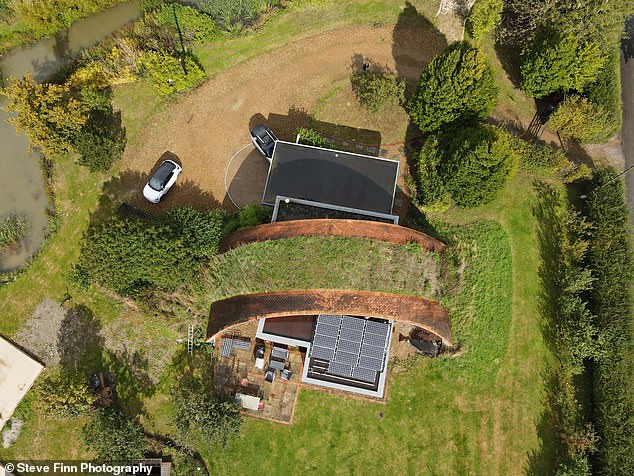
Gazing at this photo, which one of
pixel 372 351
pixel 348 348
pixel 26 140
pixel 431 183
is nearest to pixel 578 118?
pixel 431 183

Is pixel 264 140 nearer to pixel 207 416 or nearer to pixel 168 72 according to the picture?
pixel 168 72

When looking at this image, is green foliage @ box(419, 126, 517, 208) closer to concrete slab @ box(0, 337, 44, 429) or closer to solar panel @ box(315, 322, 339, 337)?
solar panel @ box(315, 322, 339, 337)

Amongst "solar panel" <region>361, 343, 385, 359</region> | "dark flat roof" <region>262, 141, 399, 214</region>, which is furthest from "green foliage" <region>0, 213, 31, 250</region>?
"solar panel" <region>361, 343, 385, 359</region>

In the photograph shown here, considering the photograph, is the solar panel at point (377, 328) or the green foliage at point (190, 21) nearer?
the solar panel at point (377, 328)

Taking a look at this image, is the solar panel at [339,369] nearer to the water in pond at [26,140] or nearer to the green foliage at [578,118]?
the green foliage at [578,118]

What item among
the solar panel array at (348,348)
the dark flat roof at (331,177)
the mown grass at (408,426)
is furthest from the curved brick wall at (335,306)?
the dark flat roof at (331,177)

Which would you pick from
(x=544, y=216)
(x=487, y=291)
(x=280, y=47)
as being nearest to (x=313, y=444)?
(x=487, y=291)

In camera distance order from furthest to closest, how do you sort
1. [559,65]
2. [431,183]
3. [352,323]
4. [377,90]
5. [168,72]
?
1. [377,90]
2. [168,72]
3. [559,65]
4. [431,183]
5. [352,323]
